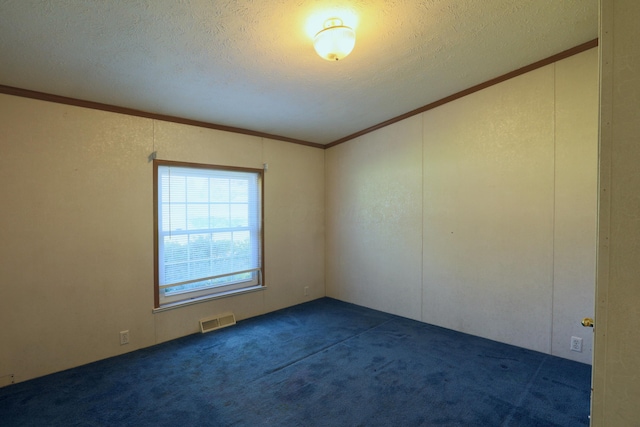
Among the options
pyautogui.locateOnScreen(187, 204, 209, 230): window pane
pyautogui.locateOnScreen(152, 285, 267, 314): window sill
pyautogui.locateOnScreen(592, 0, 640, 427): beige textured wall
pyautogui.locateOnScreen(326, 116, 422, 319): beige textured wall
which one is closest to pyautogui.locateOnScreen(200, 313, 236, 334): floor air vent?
pyautogui.locateOnScreen(152, 285, 267, 314): window sill

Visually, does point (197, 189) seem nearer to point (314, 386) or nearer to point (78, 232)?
point (78, 232)

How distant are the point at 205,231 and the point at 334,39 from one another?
8.61 ft

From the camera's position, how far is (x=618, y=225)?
914 mm

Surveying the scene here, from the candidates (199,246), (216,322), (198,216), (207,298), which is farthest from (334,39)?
(216,322)

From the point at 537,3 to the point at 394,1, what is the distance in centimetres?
104

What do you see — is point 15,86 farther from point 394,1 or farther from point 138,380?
point 394,1

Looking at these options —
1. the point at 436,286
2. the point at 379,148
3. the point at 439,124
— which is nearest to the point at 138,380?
the point at 436,286

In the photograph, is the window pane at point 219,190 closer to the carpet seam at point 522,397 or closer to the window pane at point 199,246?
the window pane at point 199,246

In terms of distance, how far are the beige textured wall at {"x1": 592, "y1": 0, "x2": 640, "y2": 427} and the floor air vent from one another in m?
3.50

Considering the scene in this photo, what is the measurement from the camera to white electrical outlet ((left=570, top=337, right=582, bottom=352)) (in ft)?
8.89

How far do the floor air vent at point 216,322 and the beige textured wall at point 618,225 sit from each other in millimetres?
3499

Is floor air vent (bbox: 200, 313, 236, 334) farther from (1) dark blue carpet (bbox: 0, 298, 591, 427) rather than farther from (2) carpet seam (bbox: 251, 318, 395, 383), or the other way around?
(2) carpet seam (bbox: 251, 318, 395, 383)

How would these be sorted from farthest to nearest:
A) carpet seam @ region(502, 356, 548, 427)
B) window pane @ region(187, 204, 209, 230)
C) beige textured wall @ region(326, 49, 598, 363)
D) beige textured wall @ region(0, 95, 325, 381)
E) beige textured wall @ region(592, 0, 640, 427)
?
window pane @ region(187, 204, 209, 230) → beige textured wall @ region(326, 49, 598, 363) → beige textured wall @ region(0, 95, 325, 381) → carpet seam @ region(502, 356, 548, 427) → beige textured wall @ region(592, 0, 640, 427)

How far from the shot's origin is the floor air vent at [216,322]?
356 centimetres
